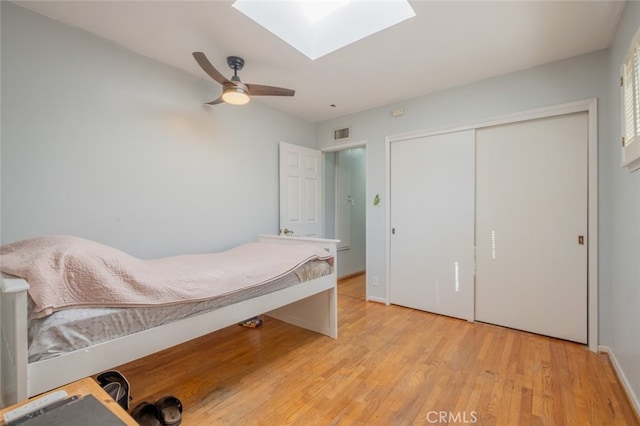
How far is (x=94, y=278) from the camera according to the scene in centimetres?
112

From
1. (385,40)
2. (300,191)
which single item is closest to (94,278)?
(385,40)

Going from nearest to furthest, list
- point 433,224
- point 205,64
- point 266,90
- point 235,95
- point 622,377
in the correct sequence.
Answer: point 622,377 < point 205,64 < point 235,95 < point 266,90 < point 433,224

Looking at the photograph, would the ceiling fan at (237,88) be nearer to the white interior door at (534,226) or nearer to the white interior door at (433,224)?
the white interior door at (433,224)

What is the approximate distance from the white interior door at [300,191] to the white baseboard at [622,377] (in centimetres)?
295


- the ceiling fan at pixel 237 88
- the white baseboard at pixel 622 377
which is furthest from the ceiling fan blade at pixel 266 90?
the white baseboard at pixel 622 377

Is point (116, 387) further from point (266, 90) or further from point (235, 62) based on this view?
point (235, 62)

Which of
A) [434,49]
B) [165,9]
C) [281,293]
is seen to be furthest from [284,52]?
[281,293]

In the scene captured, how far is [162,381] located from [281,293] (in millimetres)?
943

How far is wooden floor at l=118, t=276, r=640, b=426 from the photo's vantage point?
149 cm

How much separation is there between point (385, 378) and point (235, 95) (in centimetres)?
236

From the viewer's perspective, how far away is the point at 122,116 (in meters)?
2.12

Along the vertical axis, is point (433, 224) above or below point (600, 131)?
below

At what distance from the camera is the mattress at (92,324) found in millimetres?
1008

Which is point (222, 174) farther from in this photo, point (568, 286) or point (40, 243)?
point (568, 286)
